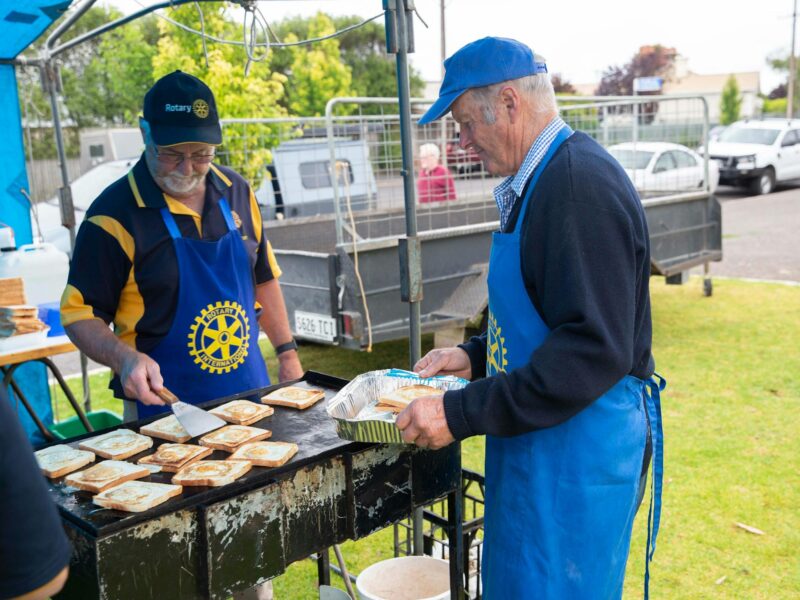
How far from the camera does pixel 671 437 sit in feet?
17.1

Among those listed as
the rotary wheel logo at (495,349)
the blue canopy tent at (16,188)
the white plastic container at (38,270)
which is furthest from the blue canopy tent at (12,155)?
the rotary wheel logo at (495,349)

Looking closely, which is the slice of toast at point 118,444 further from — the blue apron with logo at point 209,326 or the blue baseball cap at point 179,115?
the blue baseball cap at point 179,115

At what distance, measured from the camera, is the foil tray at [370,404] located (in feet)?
6.75

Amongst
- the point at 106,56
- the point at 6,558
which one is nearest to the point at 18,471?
the point at 6,558

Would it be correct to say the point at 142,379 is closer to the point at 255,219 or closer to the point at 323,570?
the point at 255,219

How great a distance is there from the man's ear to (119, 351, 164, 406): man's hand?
139 centimetres

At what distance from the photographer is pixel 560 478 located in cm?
204

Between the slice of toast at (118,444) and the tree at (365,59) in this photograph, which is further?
the tree at (365,59)

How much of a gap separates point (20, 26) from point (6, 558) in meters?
4.06

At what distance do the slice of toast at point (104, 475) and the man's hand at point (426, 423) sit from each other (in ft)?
2.39

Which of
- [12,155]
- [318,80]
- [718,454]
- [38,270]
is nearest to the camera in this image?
[718,454]

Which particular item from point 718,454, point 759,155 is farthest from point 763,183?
point 718,454

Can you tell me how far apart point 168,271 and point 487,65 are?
1.37 m

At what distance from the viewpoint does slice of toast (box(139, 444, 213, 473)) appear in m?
2.12
